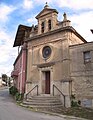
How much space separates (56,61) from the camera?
19828mm

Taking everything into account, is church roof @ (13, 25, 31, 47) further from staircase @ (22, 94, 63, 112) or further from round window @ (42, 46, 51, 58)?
staircase @ (22, 94, 63, 112)

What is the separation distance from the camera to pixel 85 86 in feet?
56.6

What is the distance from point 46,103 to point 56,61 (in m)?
4.68

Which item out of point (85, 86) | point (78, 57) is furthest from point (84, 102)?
point (78, 57)

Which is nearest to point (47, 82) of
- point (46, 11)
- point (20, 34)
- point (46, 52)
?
point (46, 52)

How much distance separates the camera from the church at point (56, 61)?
1764cm

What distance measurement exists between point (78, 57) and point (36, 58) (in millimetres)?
5691

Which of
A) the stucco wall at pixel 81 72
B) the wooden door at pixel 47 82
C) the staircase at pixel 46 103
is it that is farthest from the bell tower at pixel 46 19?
the staircase at pixel 46 103

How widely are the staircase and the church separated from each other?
0.69 metres

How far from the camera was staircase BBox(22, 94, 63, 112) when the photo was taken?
16.5 meters

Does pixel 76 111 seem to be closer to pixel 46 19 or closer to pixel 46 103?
pixel 46 103

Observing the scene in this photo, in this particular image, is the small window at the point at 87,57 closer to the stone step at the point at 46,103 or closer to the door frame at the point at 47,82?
the stone step at the point at 46,103

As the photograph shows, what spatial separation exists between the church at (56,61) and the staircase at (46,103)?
0.69 metres

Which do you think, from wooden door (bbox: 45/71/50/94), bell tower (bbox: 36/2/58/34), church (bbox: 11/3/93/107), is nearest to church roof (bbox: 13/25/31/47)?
church (bbox: 11/3/93/107)
